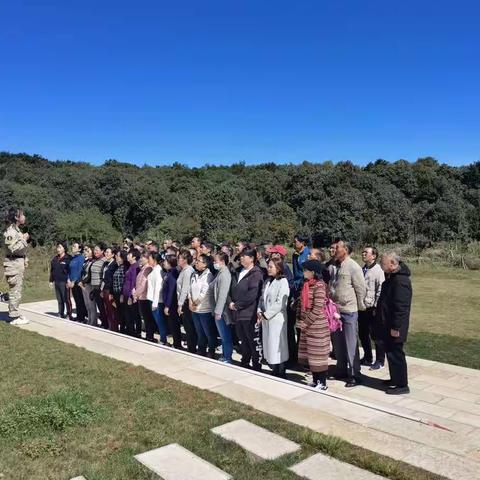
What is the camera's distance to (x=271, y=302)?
634 cm

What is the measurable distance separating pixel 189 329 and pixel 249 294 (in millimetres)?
1714

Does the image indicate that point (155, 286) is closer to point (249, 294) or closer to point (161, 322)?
point (161, 322)

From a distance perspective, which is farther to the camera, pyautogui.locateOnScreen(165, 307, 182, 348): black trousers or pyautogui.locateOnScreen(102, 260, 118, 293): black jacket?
pyautogui.locateOnScreen(102, 260, 118, 293): black jacket

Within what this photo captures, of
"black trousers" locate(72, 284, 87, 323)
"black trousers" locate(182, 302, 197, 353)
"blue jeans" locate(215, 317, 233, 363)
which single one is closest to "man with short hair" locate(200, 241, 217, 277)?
"black trousers" locate(182, 302, 197, 353)

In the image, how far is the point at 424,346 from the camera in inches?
335

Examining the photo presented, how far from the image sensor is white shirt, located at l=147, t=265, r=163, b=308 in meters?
8.32

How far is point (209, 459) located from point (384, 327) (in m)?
2.90

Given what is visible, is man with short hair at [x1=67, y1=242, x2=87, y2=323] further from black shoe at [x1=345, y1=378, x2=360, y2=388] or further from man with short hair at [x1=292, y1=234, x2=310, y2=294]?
black shoe at [x1=345, y1=378, x2=360, y2=388]

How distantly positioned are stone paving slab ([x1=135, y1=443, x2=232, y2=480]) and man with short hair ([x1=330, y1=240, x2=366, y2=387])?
9.78ft

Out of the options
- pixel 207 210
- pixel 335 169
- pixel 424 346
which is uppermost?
pixel 335 169

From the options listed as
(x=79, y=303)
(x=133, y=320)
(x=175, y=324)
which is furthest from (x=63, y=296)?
(x=175, y=324)

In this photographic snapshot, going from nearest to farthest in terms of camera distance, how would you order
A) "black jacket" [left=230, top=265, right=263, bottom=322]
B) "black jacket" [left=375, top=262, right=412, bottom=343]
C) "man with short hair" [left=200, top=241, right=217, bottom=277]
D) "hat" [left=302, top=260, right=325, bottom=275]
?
"black jacket" [left=375, top=262, right=412, bottom=343] → "hat" [left=302, top=260, right=325, bottom=275] → "black jacket" [left=230, top=265, right=263, bottom=322] → "man with short hair" [left=200, top=241, right=217, bottom=277]

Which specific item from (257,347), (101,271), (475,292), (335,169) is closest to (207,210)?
(335,169)

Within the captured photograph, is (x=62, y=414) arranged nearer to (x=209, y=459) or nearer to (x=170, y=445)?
(x=170, y=445)
